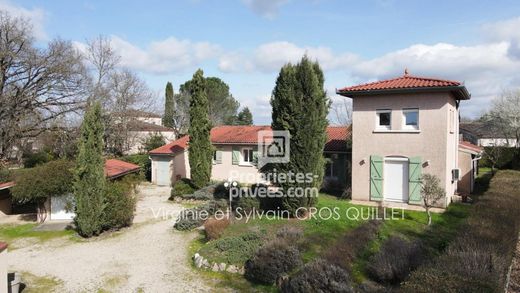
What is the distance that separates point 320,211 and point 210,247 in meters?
5.80

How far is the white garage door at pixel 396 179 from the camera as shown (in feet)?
53.0

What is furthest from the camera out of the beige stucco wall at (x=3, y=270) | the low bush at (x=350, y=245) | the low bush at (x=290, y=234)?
the low bush at (x=290, y=234)

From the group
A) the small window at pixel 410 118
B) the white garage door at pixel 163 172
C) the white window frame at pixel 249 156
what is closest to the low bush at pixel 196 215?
the white window frame at pixel 249 156

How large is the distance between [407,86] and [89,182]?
1394cm

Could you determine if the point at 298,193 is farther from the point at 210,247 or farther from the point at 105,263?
the point at 105,263

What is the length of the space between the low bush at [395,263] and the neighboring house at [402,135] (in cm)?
761

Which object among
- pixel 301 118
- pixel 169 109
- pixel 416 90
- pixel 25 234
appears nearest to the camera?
pixel 301 118

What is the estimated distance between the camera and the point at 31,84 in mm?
25500

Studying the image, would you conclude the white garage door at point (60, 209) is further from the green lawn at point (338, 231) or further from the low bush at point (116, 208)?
the green lawn at point (338, 231)

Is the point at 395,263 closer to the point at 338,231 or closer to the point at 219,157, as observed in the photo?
the point at 338,231

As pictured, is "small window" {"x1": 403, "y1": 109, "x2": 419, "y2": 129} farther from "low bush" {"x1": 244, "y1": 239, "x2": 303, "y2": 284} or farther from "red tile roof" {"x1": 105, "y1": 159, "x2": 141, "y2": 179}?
"red tile roof" {"x1": 105, "y1": 159, "x2": 141, "y2": 179}

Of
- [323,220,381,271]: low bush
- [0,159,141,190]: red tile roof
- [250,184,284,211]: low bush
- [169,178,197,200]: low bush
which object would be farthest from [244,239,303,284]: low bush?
[169,178,197,200]: low bush

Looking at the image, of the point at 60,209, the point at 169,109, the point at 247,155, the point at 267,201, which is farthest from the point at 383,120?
the point at 169,109

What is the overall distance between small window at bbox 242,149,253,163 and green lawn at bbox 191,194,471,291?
981 cm
